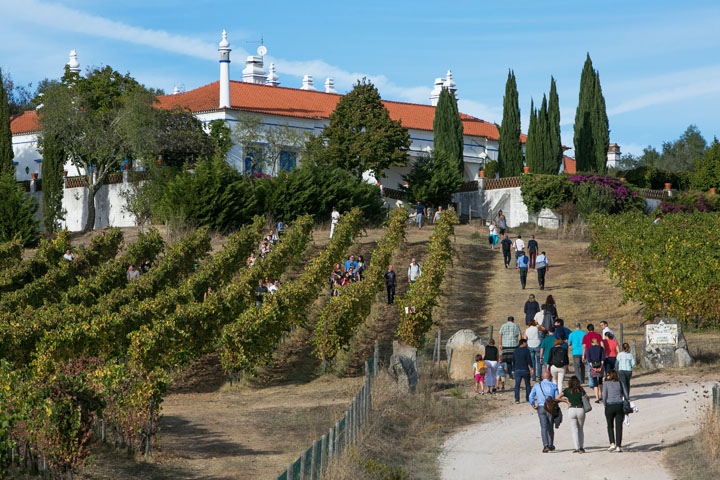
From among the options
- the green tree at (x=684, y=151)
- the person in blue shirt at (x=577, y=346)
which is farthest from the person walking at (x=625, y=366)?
the green tree at (x=684, y=151)

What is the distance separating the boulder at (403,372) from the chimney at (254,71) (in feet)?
175

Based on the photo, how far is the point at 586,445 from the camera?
55.7ft

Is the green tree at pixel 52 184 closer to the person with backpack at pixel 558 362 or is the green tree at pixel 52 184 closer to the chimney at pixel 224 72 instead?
the chimney at pixel 224 72

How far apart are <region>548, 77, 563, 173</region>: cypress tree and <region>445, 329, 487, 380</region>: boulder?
3360 cm

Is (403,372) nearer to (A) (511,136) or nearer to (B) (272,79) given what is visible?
(A) (511,136)

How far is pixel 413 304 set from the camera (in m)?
26.2

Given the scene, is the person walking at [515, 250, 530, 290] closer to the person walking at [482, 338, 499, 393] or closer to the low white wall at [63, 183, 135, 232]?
the person walking at [482, 338, 499, 393]

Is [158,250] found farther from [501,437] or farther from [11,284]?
[501,437]

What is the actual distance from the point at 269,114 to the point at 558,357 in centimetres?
3980

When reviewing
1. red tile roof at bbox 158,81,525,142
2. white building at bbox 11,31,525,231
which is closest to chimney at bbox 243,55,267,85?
white building at bbox 11,31,525,231

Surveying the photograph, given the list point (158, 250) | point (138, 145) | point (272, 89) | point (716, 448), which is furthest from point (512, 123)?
point (716, 448)

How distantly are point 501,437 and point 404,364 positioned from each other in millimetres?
3420

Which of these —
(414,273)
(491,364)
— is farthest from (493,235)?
(491,364)

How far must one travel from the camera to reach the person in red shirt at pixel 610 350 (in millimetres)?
20578
